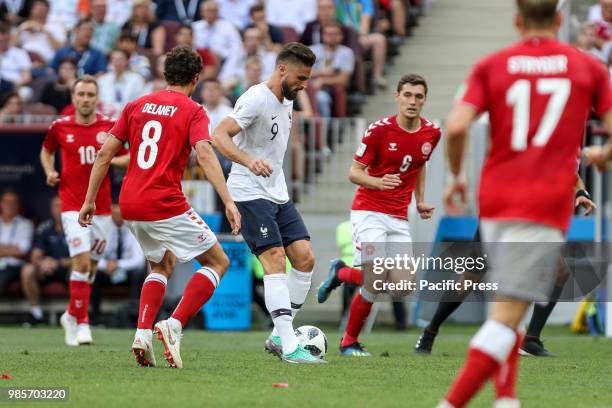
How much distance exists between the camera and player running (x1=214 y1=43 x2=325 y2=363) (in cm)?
976

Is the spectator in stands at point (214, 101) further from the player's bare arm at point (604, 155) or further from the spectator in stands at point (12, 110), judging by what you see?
the player's bare arm at point (604, 155)

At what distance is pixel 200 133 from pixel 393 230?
9.57 ft

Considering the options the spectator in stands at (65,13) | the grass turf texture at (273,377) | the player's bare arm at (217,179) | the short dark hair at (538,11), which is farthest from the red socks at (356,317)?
the spectator in stands at (65,13)

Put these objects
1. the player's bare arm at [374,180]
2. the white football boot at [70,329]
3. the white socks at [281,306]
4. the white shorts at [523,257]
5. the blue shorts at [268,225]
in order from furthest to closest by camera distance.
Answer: the white football boot at [70,329] < the player's bare arm at [374,180] < the blue shorts at [268,225] < the white socks at [281,306] < the white shorts at [523,257]

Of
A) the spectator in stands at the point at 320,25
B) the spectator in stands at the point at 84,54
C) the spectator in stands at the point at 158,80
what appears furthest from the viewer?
the spectator in stands at the point at 320,25

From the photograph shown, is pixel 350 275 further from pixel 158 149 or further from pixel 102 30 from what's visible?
pixel 102 30

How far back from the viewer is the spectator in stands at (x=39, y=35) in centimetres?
2064

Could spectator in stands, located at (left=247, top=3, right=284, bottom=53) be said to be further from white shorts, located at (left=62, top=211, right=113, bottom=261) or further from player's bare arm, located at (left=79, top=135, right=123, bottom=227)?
player's bare arm, located at (left=79, top=135, right=123, bottom=227)

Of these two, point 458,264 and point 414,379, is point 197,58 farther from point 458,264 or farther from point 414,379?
point 458,264

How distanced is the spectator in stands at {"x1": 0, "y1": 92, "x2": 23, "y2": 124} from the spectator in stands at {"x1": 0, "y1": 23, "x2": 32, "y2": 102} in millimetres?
1522

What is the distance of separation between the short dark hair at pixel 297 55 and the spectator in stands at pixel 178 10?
449 inches

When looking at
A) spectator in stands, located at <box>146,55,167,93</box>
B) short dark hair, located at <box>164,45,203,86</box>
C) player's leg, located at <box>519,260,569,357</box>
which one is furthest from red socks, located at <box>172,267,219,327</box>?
spectator in stands, located at <box>146,55,167,93</box>

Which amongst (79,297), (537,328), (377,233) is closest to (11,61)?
(79,297)

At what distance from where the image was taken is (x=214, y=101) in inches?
690
